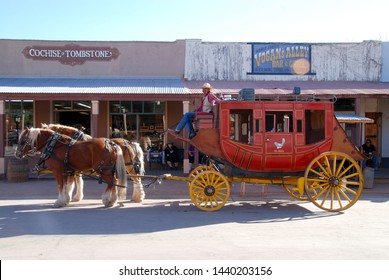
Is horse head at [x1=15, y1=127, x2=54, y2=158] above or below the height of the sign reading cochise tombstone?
below

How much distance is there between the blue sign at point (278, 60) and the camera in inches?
639

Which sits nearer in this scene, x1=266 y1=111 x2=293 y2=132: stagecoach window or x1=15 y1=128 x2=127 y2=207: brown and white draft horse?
x1=266 y1=111 x2=293 y2=132: stagecoach window

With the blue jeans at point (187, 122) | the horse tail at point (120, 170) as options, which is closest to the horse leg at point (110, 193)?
the horse tail at point (120, 170)

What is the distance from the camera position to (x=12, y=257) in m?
5.01

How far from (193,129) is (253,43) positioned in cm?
896

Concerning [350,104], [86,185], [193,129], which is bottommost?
[86,185]

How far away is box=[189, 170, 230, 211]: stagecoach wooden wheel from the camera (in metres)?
8.01

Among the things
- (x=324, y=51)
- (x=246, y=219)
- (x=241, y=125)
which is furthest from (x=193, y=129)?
(x=324, y=51)

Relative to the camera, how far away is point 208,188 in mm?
8023

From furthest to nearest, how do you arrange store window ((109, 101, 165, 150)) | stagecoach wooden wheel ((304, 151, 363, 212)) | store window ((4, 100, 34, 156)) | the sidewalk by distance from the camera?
store window ((109, 101, 165, 150))
store window ((4, 100, 34, 156))
the sidewalk
stagecoach wooden wheel ((304, 151, 363, 212))

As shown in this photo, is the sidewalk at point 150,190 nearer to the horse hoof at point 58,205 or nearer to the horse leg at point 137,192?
the horse leg at point 137,192

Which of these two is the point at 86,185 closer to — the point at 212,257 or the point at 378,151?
the point at 212,257

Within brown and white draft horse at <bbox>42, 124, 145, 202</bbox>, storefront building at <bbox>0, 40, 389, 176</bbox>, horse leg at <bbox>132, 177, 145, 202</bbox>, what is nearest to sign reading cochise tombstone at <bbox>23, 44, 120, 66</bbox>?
storefront building at <bbox>0, 40, 389, 176</bbox>

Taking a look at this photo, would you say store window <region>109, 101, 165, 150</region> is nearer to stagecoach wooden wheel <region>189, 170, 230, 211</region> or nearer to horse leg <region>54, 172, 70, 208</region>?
horse leg <region>54, 172, 70, 208</region>
